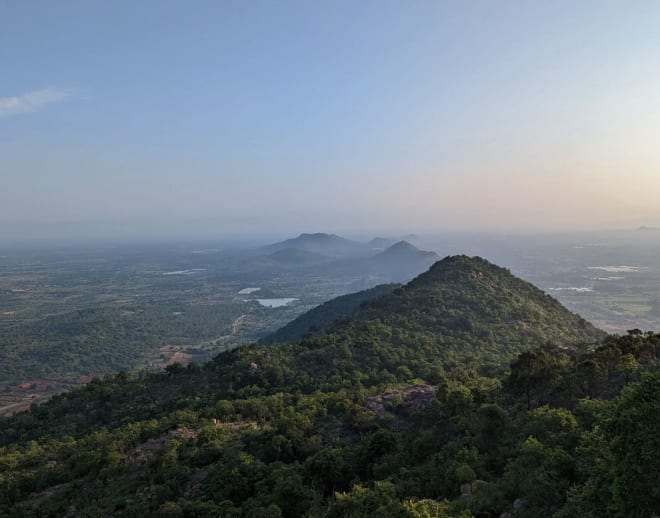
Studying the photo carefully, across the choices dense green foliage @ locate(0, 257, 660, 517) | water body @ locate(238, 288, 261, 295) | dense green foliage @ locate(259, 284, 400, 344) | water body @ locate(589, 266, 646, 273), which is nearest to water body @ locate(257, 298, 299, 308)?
water body @ locate(238, 288, 261, 295)

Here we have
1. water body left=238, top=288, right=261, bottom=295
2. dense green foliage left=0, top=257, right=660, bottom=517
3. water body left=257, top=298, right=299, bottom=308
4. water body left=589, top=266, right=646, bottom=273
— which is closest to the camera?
dense green foliage left=0, top=257, right=660, bottom=517

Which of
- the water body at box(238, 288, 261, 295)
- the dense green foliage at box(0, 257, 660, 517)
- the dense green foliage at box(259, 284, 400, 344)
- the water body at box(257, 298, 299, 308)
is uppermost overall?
the dense green foliage at box(0, 257, 660, 517)

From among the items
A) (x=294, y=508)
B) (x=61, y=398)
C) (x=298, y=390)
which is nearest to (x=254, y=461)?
(x=294, y=508)

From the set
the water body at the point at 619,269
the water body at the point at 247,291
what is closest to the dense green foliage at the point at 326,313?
the water body at the point at 619,269

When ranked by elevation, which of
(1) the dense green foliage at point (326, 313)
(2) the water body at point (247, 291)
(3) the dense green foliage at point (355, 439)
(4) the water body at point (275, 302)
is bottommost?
(4) the water body at point (275, 302)

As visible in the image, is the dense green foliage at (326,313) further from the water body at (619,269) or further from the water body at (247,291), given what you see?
the water body at (247,291)

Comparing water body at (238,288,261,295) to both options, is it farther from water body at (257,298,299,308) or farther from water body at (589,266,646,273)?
water body at (589,266,646,273)
